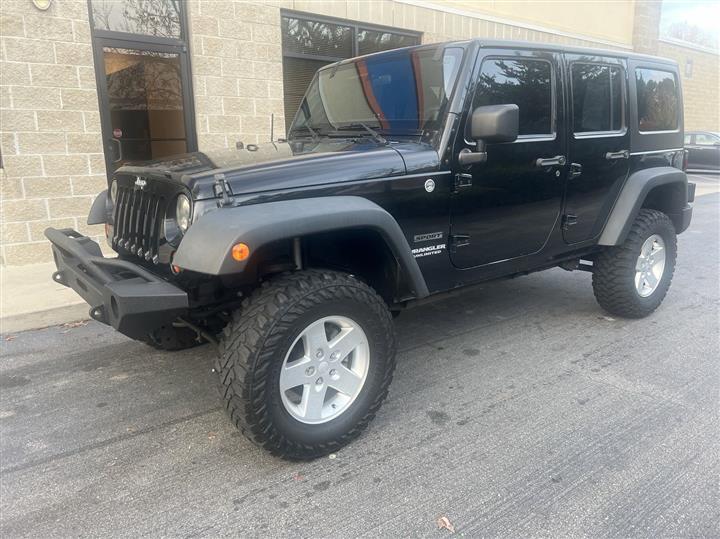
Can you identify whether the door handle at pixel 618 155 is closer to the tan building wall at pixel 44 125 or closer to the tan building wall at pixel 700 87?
the tan building wall at pixel 44 125

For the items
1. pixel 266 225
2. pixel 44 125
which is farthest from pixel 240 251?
pixel 44 125

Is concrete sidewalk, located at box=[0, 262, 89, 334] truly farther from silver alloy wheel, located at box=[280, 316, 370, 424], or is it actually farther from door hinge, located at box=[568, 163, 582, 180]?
door hinge, located at box=[568, 163, 582, 180]

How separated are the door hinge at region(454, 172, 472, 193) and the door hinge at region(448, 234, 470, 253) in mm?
268

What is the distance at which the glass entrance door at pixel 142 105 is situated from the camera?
6.82 meters

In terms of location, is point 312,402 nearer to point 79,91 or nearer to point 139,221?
point 139,221

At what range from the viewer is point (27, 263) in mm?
6383

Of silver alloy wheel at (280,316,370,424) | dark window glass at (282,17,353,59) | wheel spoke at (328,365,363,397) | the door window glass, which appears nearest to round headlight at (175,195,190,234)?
silver alloy wheel at (280,316,370,424)

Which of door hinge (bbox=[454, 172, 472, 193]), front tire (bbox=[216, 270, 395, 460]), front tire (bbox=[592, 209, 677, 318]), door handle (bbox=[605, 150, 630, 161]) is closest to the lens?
front tire (bbox=[216, 270, 395, 460])

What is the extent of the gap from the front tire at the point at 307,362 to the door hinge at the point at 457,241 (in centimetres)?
→ 69

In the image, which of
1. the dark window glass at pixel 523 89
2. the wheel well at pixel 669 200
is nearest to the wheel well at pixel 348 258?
the dark window glass at pixel 523 89

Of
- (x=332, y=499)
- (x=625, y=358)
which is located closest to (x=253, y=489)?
(x=332, y=499)

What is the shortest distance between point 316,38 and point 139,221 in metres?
6.34

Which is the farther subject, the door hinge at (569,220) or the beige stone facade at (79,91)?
the beige stone facade at (79,91)

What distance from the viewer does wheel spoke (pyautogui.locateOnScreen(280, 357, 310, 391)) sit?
261 cm
